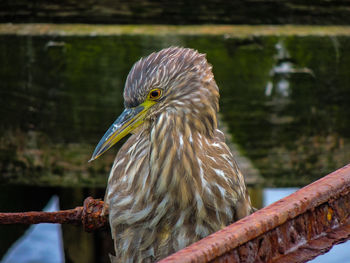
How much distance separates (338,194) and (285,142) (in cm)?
175

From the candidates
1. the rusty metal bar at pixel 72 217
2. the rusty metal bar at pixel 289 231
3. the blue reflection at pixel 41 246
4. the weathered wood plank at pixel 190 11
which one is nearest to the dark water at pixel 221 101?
the weathered wood plank at pixel 190 11

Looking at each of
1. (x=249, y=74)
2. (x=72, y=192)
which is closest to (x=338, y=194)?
(x=249, y=74)

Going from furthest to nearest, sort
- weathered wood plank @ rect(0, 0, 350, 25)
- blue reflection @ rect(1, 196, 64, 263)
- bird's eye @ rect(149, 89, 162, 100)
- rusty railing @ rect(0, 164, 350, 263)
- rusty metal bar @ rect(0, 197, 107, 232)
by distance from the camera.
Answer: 1. blue reflection @ rect(1, 196, 64, 263)
2. weathered wood plank @ rect(0, 0, 350, 25)
3. bird's eye @ rect(149, 89, 162, 100)
4. rusty metal bar @ rect(0, 197, 107, 232)
5. rusty railing @ rect(0, 164, 350, 263)

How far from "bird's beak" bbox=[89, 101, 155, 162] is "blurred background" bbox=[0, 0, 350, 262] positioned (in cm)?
106

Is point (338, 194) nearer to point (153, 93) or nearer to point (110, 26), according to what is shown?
point (153, 93)

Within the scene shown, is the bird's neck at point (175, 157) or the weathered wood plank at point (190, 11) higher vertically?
the weathered wood plank at point (190, 11)

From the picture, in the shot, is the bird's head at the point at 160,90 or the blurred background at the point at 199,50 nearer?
the bird's head at the point at 160,90

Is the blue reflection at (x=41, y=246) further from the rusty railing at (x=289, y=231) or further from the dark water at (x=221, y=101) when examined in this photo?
the rusty railing at (x=289, y=231)

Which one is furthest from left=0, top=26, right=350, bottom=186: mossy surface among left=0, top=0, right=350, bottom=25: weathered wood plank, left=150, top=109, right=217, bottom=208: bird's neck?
left=150, top=109, right=217, bottom=208: bird's neck

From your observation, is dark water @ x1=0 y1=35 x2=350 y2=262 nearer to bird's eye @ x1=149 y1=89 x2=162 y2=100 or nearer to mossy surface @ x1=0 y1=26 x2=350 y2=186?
mossy surface @ x1=0 y1=26 x2=350 y2=186

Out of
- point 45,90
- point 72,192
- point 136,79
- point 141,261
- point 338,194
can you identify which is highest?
point 136,79

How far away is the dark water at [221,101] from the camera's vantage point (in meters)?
3.41

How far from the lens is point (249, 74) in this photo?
3.42m

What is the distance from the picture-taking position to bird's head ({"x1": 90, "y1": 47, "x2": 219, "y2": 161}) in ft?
7.64
